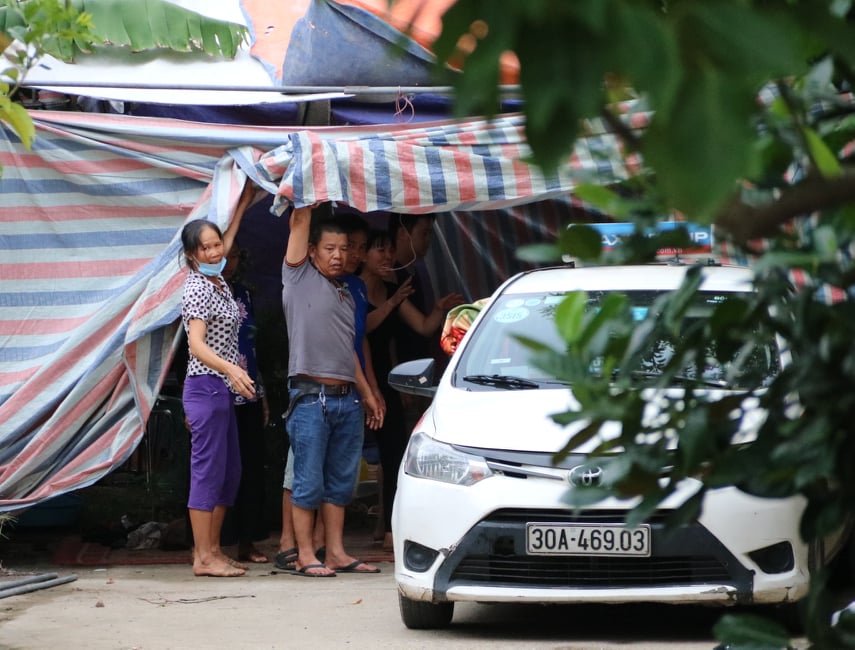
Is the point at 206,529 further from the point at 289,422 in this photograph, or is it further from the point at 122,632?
the point at 122,632

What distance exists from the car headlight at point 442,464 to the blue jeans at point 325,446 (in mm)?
1658

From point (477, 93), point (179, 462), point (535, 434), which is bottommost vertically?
point (179, 462)

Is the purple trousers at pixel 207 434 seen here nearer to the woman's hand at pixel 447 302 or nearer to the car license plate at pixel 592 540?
the woman's hand at pixel 447 302

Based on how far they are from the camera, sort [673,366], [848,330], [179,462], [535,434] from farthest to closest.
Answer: [179,462]
[535,434]
[673,366]
[848,330]

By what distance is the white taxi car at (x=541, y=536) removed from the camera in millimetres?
5246

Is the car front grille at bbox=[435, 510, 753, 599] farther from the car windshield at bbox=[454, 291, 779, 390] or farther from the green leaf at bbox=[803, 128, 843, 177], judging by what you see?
the green leaf at bbox=[803, 128, 843, 177]

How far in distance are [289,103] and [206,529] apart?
A: 278 cm

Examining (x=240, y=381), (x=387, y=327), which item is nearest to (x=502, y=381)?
(x=240, y=381)

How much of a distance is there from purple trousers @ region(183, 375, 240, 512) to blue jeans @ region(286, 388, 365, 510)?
1.30 feet

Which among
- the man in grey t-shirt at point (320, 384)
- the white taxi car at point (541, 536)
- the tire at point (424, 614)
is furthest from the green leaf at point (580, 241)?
the man in grey t-shirt at point (320, 384)

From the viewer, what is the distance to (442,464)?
558cm

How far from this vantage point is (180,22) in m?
8.47

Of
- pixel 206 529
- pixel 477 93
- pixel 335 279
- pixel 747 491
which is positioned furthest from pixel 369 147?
pixel 477 93

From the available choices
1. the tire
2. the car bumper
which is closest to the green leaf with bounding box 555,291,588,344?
the car bumper
